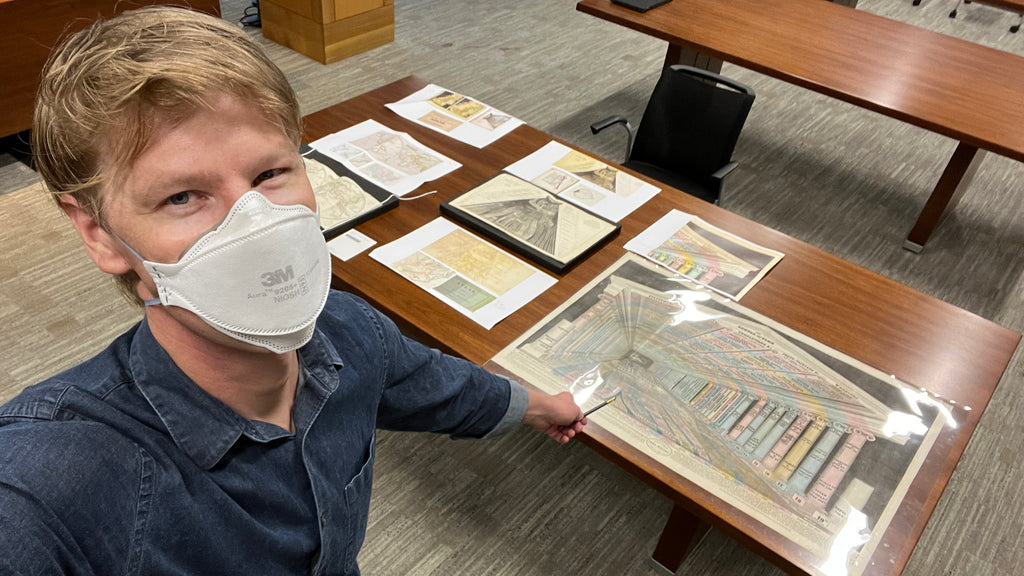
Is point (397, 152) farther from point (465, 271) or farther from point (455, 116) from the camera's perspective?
point (465, 271)

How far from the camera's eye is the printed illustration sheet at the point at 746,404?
1322mm

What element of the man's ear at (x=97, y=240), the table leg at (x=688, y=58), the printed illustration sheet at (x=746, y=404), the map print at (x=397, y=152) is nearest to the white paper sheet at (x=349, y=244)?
the map print at (x=397, y=152)

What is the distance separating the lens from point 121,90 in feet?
2.30

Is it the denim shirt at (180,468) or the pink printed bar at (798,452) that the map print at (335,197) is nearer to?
the denim shirt at (180,468)

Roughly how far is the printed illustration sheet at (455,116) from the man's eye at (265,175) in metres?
1.47

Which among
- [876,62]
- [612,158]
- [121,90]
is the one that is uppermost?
[121,90]

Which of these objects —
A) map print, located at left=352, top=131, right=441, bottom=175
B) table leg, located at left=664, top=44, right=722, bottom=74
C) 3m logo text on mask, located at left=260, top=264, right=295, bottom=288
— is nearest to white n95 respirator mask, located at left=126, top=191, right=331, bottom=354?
3m logo text on mask, located at left=260, top=264, right=295, bottom=288

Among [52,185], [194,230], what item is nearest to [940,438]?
[194,230]

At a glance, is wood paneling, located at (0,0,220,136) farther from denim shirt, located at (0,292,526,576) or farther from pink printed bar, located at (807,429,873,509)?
pink printed bar, located at (807,429,873,509)

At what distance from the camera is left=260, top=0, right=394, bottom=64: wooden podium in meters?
4.06

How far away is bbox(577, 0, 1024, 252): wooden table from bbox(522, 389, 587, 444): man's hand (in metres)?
2.08

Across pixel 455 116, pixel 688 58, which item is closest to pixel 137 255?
pixel 455 116

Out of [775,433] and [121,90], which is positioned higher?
[121,90]

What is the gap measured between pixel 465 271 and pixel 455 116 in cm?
83
